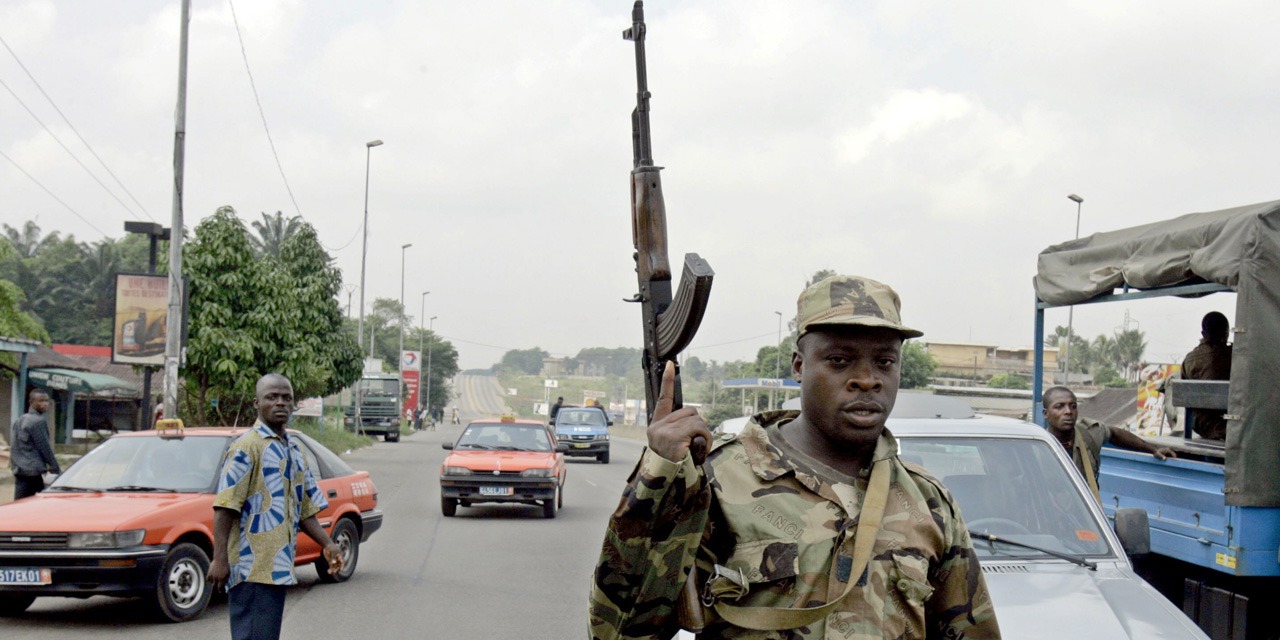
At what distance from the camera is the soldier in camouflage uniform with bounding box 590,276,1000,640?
2080 mm

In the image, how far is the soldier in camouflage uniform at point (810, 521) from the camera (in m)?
2.08

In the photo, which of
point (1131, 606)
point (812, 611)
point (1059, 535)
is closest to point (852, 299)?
point (812, 611)

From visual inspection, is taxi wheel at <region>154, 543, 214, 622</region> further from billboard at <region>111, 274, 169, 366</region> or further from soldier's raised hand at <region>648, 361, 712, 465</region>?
billboard at <region>111, 274, 169, 366</region>

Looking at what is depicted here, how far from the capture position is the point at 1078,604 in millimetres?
4367

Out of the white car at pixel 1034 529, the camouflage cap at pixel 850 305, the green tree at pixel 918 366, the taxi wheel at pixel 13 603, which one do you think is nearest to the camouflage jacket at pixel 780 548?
the camouflage cap at pixel 850 305

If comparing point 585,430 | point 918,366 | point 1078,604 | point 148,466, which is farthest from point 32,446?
point 918,366

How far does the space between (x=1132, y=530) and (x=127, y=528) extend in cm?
646

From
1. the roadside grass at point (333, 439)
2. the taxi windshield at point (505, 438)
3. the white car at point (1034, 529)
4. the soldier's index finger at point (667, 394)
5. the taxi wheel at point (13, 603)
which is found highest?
the soldier's index finger at point (667, 394)

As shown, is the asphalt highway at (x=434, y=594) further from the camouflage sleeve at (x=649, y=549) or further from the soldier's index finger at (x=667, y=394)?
the soldier's index finger at (x=667, y=394)

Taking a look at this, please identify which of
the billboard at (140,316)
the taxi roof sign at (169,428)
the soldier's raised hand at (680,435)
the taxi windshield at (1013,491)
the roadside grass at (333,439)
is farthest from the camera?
the roadside grass at (333,439)

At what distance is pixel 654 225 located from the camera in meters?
2.89

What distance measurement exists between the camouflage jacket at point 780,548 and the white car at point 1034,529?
1902 mm

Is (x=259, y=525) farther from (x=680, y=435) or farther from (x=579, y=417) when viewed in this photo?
(x=579, y=417)

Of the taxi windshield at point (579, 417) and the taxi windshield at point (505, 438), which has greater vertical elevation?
the taxi windshield at point (505, 438)
